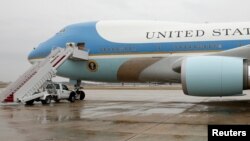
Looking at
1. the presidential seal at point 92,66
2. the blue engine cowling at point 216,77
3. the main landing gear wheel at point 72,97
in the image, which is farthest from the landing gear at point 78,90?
the blue engine cowling at point 216,77

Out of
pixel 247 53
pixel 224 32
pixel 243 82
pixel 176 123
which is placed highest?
pixel 224 32

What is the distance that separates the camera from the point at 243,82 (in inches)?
455

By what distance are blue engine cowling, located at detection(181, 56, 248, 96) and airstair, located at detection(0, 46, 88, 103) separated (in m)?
7.37

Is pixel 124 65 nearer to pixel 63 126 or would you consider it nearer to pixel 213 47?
pixel 213 47

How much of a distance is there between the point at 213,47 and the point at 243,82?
13.2 ft

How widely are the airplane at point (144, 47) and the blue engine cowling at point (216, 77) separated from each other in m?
0.41

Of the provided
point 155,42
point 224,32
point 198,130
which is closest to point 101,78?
point 155,42

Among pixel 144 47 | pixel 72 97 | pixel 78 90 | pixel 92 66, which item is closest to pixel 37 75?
pixel 92 66

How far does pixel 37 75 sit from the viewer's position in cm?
1798

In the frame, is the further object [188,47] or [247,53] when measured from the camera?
[188,47]

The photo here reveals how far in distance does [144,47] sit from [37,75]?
5.69m

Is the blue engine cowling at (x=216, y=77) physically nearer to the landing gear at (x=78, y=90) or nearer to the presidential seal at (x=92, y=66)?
the presidential seal at (x=92, y=66)

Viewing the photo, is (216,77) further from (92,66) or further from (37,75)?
(37,75)

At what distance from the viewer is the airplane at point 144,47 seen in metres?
15.2
